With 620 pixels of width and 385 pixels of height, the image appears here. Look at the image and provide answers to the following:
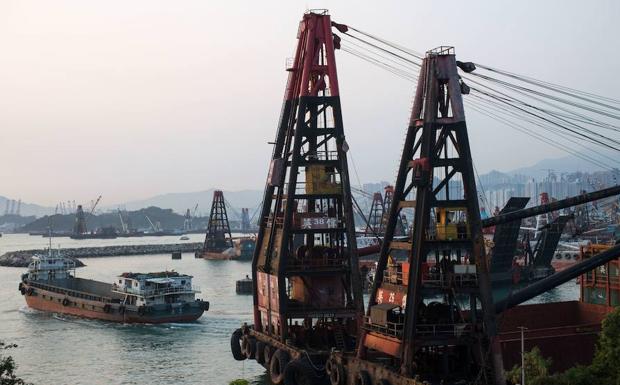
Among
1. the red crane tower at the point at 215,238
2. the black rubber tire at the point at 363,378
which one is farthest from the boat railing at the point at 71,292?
the red crane tower at the point at 215,238

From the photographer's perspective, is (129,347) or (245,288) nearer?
(129,347)

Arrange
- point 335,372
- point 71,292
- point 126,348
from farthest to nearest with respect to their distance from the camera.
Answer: point 71,292, point 126,348, point 335,372

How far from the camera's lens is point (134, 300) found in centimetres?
7738

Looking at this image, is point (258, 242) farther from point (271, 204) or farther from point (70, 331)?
point (70, 331)

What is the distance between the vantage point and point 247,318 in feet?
250

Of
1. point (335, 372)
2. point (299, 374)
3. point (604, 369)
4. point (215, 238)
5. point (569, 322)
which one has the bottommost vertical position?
point (299, 374)

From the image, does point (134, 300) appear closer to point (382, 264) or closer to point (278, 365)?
point (278, 365)

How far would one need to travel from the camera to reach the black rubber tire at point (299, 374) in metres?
42.0

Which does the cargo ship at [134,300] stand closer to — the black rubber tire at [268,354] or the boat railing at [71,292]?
the boat railing at [71,292]

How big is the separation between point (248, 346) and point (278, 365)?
5.68m

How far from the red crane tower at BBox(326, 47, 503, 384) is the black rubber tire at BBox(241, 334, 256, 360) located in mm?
13438

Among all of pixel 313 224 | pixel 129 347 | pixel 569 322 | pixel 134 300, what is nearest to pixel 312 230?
pixel 313 224

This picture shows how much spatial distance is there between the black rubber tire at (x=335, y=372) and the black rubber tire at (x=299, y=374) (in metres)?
1.27

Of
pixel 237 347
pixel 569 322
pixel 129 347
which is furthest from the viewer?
pixel 129 347
